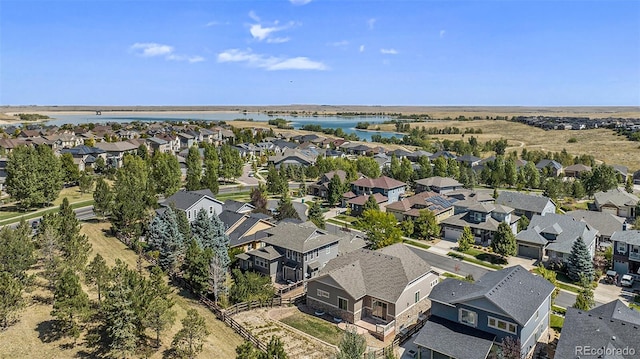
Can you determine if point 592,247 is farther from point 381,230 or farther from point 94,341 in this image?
point 94,341

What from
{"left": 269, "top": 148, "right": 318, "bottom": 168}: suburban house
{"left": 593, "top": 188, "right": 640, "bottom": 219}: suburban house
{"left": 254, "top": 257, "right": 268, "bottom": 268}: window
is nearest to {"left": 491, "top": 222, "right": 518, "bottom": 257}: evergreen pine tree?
{"left": 254, "top": 257, "right": 268, "bottom": 268}: window

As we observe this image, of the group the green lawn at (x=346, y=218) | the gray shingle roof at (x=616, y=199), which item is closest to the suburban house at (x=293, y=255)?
the green lawn at (x=346, y=218)

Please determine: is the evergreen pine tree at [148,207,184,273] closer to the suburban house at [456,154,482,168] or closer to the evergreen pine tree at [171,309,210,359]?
the evergreen pine tree at [171,309,210,359]

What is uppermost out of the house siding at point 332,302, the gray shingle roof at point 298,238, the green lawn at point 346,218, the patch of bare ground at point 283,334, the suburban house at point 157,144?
the suburban house at point 157,144

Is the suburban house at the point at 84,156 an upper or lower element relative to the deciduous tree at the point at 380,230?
upper

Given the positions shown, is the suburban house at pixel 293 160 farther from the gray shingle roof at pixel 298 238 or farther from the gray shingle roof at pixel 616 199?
the gray shingle roof at pixel 616 199

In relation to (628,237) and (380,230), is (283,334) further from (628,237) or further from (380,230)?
(628,237)
